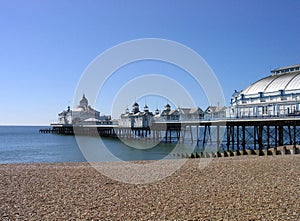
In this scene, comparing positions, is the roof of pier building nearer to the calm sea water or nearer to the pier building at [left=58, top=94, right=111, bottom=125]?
the calm sea water

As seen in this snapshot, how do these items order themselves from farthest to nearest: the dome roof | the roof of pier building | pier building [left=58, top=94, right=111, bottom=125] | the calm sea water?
pier building [left=58, top=94, right=111, bottom=125] < the roof of pier building < the dome roof < the calm sea water

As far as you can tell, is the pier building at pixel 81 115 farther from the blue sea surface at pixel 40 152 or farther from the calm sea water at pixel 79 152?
the calm sea water at pixel 79 152

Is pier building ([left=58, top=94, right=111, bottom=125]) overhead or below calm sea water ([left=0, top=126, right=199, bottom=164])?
overhead

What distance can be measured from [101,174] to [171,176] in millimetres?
2175

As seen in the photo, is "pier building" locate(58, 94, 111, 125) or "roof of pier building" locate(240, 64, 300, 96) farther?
"pier building" locate(58, 94, 111, 125)

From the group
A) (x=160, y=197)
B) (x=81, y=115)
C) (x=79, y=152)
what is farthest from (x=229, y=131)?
(x=81, y=115)

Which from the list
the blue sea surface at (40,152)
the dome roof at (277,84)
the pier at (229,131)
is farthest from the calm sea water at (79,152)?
the dome roof at (277,84)

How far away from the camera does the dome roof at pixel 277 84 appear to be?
1676 inches

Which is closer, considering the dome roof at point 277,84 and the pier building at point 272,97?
the pier building at point 272,97

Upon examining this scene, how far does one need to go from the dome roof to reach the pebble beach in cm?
3550

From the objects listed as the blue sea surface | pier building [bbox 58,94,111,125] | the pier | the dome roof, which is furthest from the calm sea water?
pier building [bbox 58,94,111,125]

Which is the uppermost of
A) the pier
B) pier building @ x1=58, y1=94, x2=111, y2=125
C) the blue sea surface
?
pier building @ x1=58, y1=94, x2=111, y2=125

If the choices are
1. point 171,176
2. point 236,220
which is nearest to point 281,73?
point 171,176

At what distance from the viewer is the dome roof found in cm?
4256
